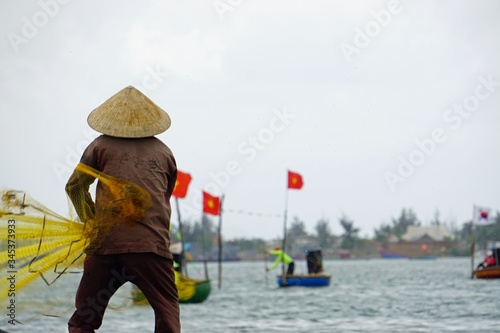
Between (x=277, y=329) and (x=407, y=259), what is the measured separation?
13492 centimetres

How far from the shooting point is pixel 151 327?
1689cm

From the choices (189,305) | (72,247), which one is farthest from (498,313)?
(72,247)

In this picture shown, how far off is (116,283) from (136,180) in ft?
1.70

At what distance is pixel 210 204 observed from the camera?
99.3 feet

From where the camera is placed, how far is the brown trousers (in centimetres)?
432

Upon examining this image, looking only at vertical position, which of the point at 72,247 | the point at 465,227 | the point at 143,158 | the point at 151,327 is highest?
the point at 465,227

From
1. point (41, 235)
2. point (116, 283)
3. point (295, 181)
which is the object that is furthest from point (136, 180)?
point (295, 181)

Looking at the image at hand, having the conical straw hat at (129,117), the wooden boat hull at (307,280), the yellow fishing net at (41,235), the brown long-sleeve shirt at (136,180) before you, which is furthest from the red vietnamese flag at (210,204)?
the brown long-sleeve shirt at (136,180)

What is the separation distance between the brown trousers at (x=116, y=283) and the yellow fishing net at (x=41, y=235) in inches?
6.3

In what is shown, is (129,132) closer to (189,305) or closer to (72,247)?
(72,247)

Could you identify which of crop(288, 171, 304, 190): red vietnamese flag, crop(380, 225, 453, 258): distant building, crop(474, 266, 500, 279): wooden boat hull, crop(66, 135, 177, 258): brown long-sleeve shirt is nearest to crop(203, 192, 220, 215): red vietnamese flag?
crop(288, 171, 304, 190): red vietnamese flag

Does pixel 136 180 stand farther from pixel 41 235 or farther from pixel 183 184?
pixel 183 184

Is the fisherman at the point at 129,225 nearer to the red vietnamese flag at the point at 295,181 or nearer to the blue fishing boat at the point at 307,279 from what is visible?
the red vietnamese flag at the point at 295,181

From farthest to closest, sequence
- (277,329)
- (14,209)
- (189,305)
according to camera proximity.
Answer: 1. (189,305)
2. (277,329)
3. (14,209)
